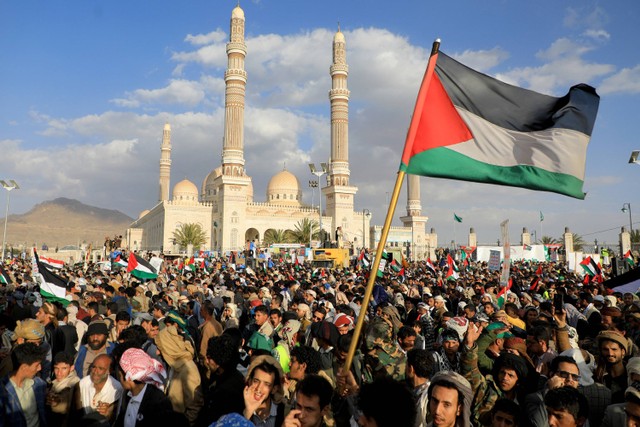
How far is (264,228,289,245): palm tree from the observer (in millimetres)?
53562

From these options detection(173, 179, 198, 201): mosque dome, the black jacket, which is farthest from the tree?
the black jacket

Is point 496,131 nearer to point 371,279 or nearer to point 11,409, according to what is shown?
point 371,279

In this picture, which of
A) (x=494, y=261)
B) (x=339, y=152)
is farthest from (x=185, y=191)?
(x=494, y=261)

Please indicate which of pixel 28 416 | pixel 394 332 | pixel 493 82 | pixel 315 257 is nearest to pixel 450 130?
pixel 493 82

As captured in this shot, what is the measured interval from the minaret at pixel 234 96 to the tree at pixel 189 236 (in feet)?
24.2

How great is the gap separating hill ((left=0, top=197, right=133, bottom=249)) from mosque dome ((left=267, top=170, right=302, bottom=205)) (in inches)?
1725

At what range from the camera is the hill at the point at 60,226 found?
116750mm

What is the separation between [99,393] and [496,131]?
3611mm

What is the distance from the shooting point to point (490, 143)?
3742mm

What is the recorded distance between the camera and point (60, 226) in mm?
146750

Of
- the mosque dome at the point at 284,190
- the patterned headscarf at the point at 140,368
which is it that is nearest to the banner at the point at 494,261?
the patterned headscarf at the point at 140,368

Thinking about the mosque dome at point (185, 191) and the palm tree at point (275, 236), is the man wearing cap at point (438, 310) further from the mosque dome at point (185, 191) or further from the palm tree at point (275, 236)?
the mosque dome at point (185, 191)

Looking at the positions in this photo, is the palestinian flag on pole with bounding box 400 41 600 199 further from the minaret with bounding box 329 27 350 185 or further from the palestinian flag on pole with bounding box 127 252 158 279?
the minaret with bounding box 329 27 350 185

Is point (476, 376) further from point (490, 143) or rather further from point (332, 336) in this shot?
point (490, 143)
